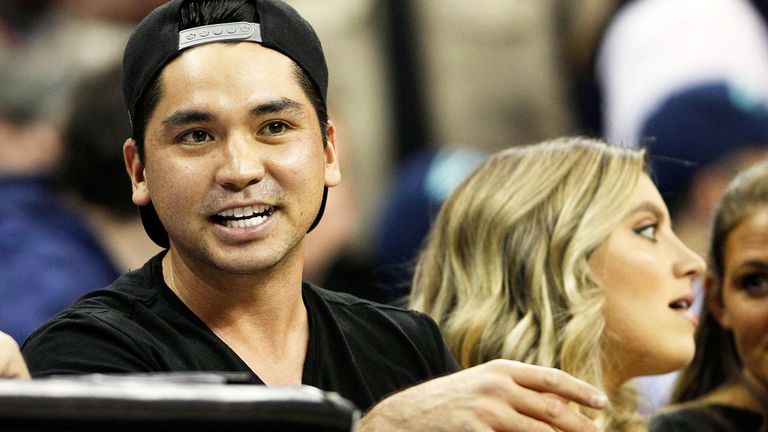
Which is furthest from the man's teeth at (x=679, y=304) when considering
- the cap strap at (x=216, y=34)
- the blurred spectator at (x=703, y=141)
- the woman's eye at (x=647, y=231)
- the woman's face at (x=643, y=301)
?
the blurred spectator at (x=703, y=141)

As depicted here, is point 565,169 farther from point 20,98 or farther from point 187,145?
point 20,98

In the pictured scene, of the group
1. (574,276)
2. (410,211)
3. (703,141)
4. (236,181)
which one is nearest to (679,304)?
(574,276)

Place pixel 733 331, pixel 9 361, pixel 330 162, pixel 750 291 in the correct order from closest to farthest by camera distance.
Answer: pixel 9 361, pixel 330 162, pixel 750 291, pixel 733 331

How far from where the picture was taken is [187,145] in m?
2.15

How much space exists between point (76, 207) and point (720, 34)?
9.01ft

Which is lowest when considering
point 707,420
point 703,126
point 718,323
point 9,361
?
point 707,420

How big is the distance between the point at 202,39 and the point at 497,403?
77 cm

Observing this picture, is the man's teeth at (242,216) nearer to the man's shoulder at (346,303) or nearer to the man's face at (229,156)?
the man's face at (229,156)

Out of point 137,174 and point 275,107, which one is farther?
point 137,174

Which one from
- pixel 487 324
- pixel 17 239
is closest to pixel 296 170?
pixel 487 324

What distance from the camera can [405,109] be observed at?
17.2 ft

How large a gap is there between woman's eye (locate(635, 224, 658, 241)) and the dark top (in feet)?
1.60

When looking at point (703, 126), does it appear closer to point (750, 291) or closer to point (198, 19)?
point (750, 291)

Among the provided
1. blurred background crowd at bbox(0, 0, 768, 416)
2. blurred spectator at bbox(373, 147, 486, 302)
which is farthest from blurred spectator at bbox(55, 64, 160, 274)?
blurred spectator at bbox(373, 147, 486, 302)
